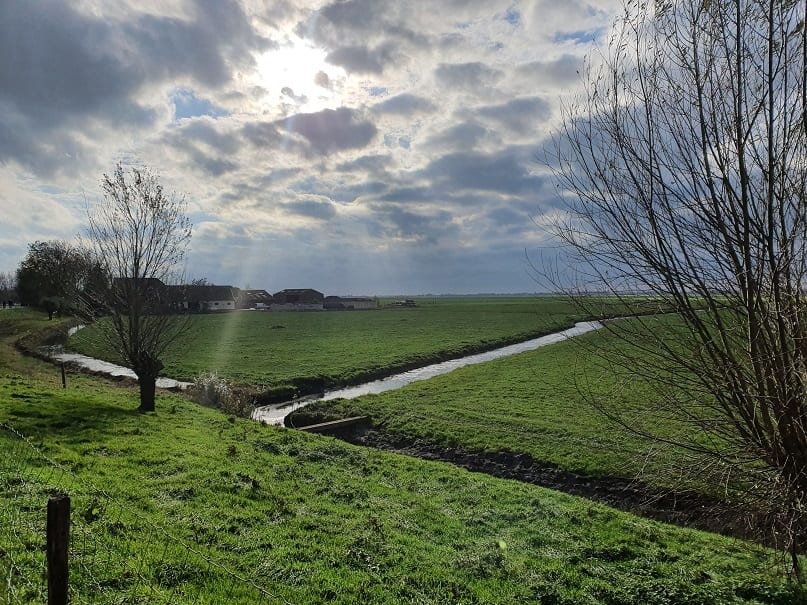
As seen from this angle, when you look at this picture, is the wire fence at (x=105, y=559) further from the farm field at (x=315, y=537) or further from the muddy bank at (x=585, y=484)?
the muddy bank at (x=585, y=484)

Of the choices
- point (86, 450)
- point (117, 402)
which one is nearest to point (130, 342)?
point (117, 402)

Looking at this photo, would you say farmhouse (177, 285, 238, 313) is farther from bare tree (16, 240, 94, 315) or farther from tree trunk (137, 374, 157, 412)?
tree trunk (137, 374, 157, 412)

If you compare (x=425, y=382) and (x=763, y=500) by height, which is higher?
(x=763, y=500)

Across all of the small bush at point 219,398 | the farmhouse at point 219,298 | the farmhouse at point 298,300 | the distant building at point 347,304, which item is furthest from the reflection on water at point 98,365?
the distant building at point 347,304

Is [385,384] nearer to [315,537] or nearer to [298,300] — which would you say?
[315,537]

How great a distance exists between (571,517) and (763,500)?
4481mm

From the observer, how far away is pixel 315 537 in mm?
7648

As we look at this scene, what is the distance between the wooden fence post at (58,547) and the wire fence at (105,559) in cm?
162

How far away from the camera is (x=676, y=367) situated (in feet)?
19.5

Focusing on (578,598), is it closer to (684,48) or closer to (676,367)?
(676,367)

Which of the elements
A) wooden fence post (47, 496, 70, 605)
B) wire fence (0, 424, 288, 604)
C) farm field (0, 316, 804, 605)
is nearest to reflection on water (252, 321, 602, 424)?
farm field (0, 316, 804, 605)

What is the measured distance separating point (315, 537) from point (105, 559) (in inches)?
118

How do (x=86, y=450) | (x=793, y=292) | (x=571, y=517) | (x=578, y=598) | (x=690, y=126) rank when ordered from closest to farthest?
(x=793, y=292) < (x=690, y=126) < (x=578, y=598) < (x=571, y=517) < (x=86, y=450)

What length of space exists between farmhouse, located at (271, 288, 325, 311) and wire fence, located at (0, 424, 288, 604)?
113 meters
